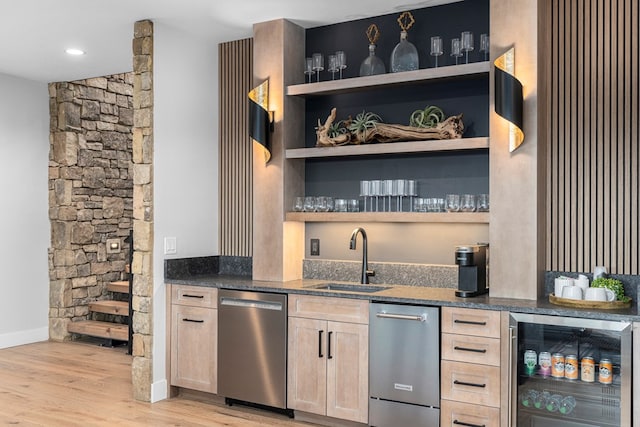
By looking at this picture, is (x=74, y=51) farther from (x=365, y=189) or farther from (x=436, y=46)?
(x=436, y=46)

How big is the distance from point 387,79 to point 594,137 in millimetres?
1294

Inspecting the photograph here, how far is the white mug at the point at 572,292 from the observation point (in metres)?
3.29

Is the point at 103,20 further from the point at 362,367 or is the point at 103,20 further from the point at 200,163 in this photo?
the point at 362,367

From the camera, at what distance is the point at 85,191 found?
6.62 metres

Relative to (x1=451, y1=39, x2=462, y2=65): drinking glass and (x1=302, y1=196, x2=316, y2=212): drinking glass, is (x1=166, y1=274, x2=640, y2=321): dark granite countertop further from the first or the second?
(x1=451, y1=39, x2=462, y2=65): drinking glass

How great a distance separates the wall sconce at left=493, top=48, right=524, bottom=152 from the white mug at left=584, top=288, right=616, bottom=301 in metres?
0.89

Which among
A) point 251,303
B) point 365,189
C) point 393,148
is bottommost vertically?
point 251,303

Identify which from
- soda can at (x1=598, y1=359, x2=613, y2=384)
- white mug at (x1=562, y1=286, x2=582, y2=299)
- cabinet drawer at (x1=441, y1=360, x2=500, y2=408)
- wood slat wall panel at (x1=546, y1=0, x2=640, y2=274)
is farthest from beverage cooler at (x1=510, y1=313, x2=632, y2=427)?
wood slat wall panel at (x1=546, y1=0, x2=640, y2=274)

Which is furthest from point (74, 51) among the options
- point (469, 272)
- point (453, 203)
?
point (469, 272)

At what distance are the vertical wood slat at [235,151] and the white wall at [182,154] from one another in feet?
0.19

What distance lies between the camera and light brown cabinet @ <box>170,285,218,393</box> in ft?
14.2

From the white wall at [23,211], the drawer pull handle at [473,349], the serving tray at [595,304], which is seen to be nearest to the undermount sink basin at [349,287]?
the drawer pull handle at [473,349]

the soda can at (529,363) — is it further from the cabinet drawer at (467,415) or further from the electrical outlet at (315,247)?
the electrical outlet at (315,247)

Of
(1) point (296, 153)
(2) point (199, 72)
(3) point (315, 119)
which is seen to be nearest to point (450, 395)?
(1) point (296, 153)
